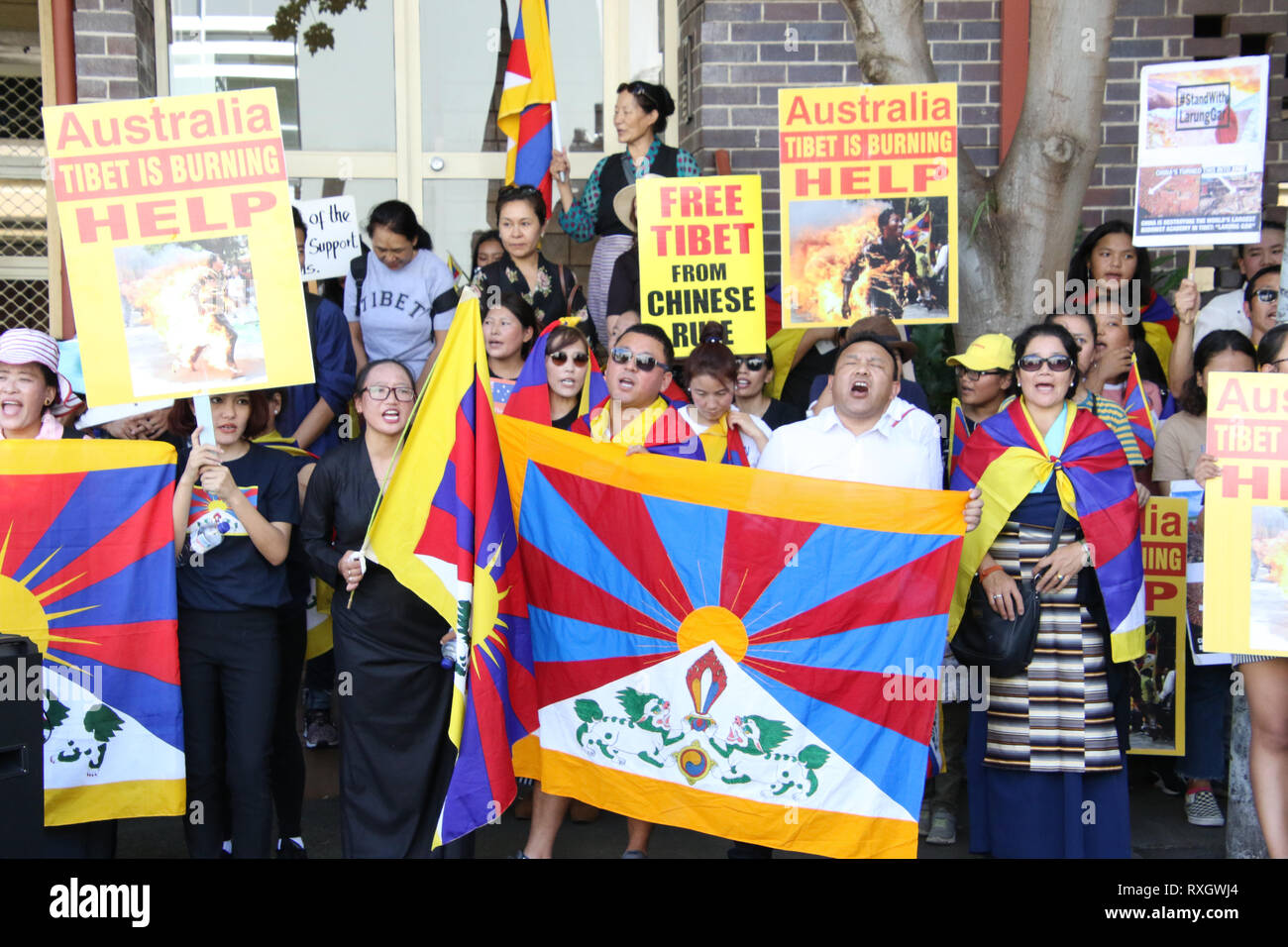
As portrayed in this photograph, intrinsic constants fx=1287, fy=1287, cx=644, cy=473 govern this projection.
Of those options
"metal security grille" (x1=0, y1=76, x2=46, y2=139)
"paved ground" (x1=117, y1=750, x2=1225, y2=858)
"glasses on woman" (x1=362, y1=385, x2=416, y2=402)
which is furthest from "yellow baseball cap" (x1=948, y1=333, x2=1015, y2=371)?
"metal security grille" (x1=0, y1=76, x2=46, y2=139)

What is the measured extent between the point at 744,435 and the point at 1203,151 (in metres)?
2.28

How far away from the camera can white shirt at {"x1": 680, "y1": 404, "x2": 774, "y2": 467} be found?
502 centimetres

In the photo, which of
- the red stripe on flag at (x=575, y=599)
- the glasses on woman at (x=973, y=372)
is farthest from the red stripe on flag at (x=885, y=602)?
the glasses on woman at (x=973, y=372)

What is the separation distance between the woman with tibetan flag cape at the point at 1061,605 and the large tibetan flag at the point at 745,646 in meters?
0.34

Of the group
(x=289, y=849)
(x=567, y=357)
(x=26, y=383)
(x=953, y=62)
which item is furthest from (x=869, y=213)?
(x=289, y=849)

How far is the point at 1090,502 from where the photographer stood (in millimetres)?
4574

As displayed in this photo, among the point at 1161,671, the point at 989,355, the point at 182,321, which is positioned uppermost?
the point at 182,321

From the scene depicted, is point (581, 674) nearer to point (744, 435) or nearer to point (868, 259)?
point (744, 435)

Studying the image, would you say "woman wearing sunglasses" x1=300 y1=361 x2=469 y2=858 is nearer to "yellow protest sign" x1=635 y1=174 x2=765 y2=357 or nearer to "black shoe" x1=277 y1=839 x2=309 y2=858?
"black shoe" x1=277 y1=839 x2=309 y2=858

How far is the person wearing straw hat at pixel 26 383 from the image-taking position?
4.59 meters

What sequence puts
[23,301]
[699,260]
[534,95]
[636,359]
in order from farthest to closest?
[23,301] → [534,95] → [699,260] → [636,359]

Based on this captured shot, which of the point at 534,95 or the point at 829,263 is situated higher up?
the point at 534,95

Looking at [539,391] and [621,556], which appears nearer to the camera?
[621,556]

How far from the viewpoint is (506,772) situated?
440cm
